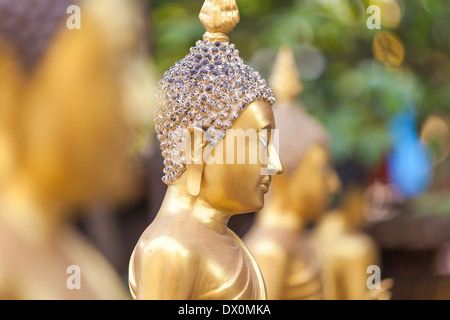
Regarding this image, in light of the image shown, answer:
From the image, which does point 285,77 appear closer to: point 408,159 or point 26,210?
point 26,210

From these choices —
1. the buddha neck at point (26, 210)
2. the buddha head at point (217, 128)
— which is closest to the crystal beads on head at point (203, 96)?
the buddha head at point (217, 128)

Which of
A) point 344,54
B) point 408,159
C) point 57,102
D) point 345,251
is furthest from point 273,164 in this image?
point 408,159

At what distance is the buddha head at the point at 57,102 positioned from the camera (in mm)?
1746

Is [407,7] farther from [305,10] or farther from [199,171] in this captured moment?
[199,171]

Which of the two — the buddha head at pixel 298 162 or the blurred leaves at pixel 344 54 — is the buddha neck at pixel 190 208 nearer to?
the buddha head at pixel 298 162

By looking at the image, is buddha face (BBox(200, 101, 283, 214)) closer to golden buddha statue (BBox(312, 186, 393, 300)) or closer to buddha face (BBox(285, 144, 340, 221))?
buddha face (BBox(285, 144, 340, 221))

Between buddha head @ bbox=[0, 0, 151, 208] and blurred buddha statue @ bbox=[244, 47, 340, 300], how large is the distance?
1873 mm

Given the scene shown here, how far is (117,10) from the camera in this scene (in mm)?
1854

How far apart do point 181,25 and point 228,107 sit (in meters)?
3.37

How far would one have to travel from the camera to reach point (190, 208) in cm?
205

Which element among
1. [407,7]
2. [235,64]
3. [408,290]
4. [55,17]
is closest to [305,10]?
[407,7]

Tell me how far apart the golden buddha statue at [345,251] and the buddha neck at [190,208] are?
194cm

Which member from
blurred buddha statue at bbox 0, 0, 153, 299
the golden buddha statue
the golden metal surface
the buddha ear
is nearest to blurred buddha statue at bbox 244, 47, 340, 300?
the golden buddha statue
